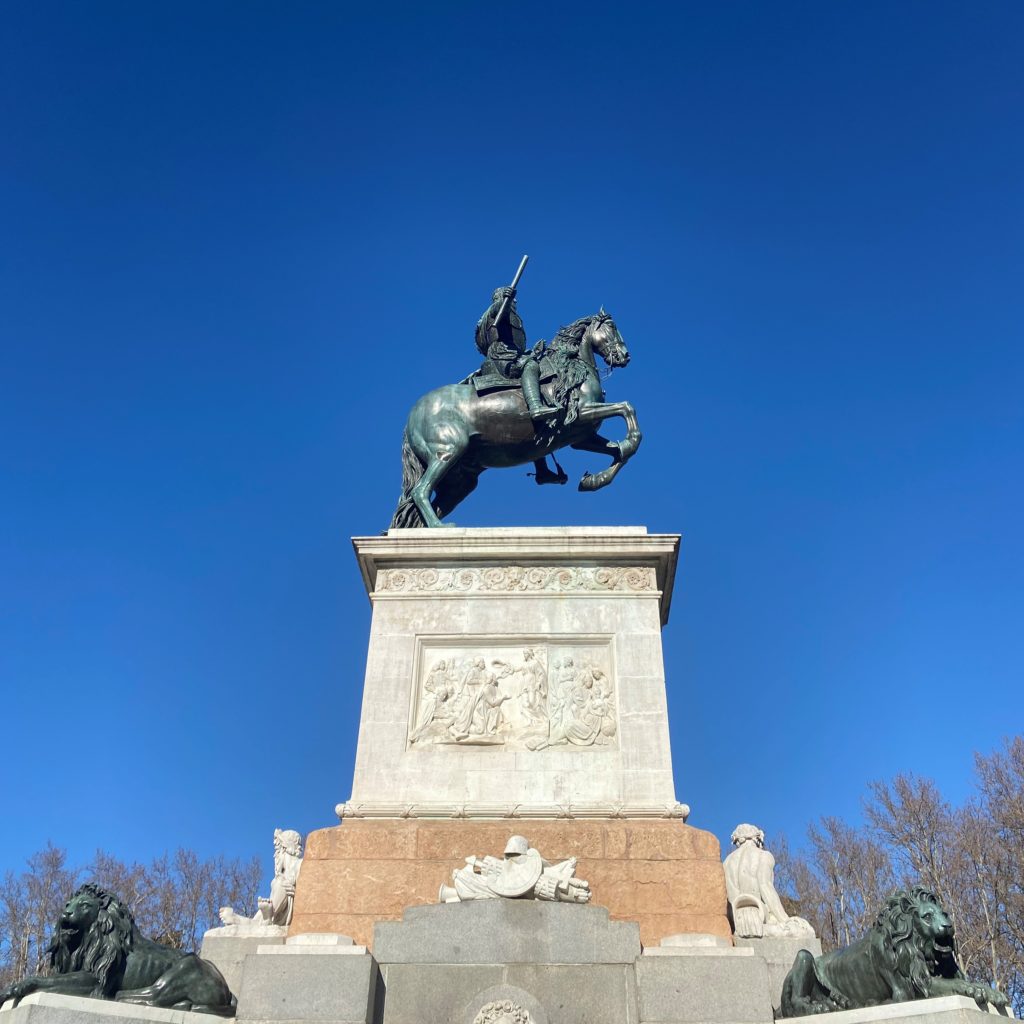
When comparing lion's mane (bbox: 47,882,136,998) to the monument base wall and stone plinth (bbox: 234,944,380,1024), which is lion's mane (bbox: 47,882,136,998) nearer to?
stone plinth (bbox: 234,944,380,1024)

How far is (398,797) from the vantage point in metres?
11.8

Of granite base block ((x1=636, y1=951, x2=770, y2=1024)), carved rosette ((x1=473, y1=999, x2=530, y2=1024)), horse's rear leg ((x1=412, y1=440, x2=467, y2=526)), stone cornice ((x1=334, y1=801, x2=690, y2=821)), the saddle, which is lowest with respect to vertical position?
carved rosette ((x1=473, y1=999, x2=530, y2=1024))

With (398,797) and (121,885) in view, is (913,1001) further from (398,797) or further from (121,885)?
(121,885)

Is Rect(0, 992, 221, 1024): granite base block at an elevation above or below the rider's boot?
below

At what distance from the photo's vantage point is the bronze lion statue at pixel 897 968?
8.15m

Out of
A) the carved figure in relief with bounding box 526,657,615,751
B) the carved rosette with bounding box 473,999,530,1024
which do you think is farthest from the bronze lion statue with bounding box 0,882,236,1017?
the carved figure in relief with bounding box 526,657,615,751

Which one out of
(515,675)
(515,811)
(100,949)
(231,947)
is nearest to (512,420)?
(515,675)

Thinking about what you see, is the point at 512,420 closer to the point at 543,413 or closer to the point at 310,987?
the point at 543,413

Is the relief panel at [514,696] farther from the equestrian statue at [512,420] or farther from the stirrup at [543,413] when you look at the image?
the stirrup at [543,413]

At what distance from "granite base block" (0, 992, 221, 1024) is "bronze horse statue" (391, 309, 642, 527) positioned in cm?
803

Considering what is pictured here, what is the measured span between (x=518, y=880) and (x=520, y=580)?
461 cm

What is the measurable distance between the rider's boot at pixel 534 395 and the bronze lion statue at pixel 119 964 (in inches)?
362

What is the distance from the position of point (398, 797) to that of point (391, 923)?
2280 mm

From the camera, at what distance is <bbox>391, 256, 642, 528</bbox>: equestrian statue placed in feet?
50.4
